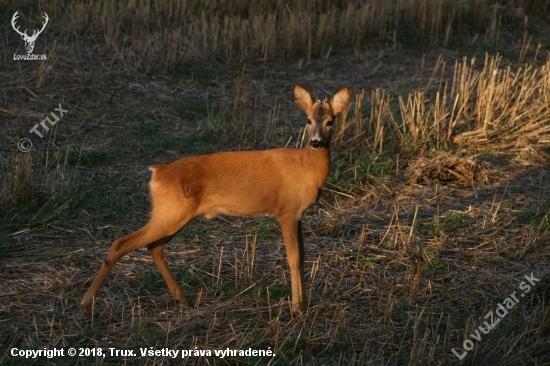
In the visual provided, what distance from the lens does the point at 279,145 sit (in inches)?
397

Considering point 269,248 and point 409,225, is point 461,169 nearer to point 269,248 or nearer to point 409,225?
point 409,225

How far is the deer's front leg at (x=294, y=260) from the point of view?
6.32 metres

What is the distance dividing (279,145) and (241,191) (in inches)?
147

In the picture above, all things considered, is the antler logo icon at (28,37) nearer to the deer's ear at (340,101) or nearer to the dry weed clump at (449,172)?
the dry weed clump at (449,172)

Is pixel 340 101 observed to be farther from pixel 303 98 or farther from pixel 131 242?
pixel 131 242

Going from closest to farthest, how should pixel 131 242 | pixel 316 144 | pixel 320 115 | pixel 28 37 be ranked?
pixel 131 242 < pixel 316 144 < pixel 320 115 < pixel 28 37

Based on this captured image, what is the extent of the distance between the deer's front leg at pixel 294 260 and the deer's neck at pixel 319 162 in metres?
0.35

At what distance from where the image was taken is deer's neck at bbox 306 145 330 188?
650 cm

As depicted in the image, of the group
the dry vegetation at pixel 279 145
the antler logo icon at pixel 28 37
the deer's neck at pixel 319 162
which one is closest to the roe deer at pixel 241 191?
the deer's neck at pixel 319 162

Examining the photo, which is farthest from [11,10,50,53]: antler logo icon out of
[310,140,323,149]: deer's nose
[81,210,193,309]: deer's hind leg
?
[310,140,323,149]: deer's nose

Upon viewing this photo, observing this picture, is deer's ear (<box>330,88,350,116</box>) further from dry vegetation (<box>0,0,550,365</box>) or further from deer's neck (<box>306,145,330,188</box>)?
dry vegetation (<box>0,0,550,365</box>)

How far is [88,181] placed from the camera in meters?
8.93

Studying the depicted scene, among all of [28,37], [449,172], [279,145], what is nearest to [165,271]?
[279,145]

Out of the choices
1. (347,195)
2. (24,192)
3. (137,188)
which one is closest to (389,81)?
(347,195)
